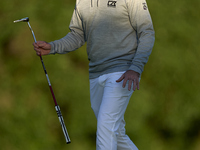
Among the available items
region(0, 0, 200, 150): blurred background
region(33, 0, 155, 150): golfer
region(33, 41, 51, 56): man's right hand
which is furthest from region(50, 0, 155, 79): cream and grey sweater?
region(0, 0, 200, 150): blurred background

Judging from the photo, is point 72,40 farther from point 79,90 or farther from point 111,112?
point 79,90

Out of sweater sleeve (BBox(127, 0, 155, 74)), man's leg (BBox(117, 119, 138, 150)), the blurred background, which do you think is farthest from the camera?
the blurred background

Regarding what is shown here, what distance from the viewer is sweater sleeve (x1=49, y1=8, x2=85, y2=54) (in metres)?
3.07

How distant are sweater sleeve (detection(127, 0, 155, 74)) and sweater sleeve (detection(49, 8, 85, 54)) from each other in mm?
460

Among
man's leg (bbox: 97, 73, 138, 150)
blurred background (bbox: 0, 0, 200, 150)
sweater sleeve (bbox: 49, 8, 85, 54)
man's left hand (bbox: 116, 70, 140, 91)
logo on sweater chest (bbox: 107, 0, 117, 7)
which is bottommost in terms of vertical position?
blurred background (bbox: 0, 0, 200, 150)

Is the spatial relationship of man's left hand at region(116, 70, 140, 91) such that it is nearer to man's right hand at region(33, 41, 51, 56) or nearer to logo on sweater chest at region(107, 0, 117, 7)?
logo on sweater chest at region(107, 0, 117, 7)

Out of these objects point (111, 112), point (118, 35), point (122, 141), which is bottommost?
point (122, 141)

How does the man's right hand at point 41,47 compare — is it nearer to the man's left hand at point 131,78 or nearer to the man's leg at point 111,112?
the man's leg at point 111,112

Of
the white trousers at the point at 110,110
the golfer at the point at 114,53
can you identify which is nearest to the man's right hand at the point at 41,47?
the golfer at the point at 114,53

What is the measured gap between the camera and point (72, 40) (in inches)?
123

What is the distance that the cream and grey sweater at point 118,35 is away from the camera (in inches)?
109

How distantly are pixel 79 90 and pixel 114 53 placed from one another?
1.43 m

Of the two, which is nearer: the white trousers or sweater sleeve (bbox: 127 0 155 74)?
the white trousers

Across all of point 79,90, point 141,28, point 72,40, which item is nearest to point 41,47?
point 72,40
